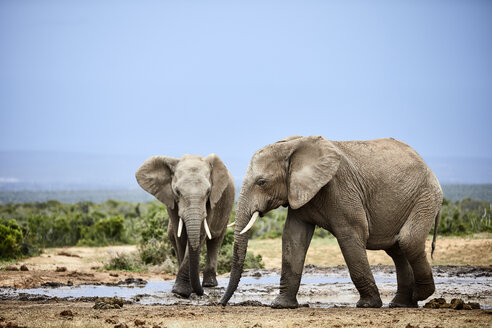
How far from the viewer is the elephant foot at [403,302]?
1252 centimetres

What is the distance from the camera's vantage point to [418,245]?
11961 mm

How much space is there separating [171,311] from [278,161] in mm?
3005

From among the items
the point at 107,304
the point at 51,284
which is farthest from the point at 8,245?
the point at 107,304

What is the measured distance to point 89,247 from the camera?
28.2 meters

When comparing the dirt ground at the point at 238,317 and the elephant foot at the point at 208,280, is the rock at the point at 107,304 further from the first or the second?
the elephant foot at the point at 208,280

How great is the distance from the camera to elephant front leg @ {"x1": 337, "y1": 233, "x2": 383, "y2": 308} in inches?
456

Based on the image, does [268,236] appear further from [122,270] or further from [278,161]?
[278,161]

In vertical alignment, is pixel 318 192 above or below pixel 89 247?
above

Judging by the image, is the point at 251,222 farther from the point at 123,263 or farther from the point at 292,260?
the point at 123,263

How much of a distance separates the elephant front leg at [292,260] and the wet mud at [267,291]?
604 mm

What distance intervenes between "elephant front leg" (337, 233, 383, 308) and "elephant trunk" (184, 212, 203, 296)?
125 inches

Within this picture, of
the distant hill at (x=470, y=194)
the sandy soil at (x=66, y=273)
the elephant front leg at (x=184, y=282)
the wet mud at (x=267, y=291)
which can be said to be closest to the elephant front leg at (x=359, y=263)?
the wet mud at (x=267, y=291)

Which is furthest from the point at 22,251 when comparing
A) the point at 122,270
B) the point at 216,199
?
the point at 216,199

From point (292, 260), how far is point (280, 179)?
139 cm
